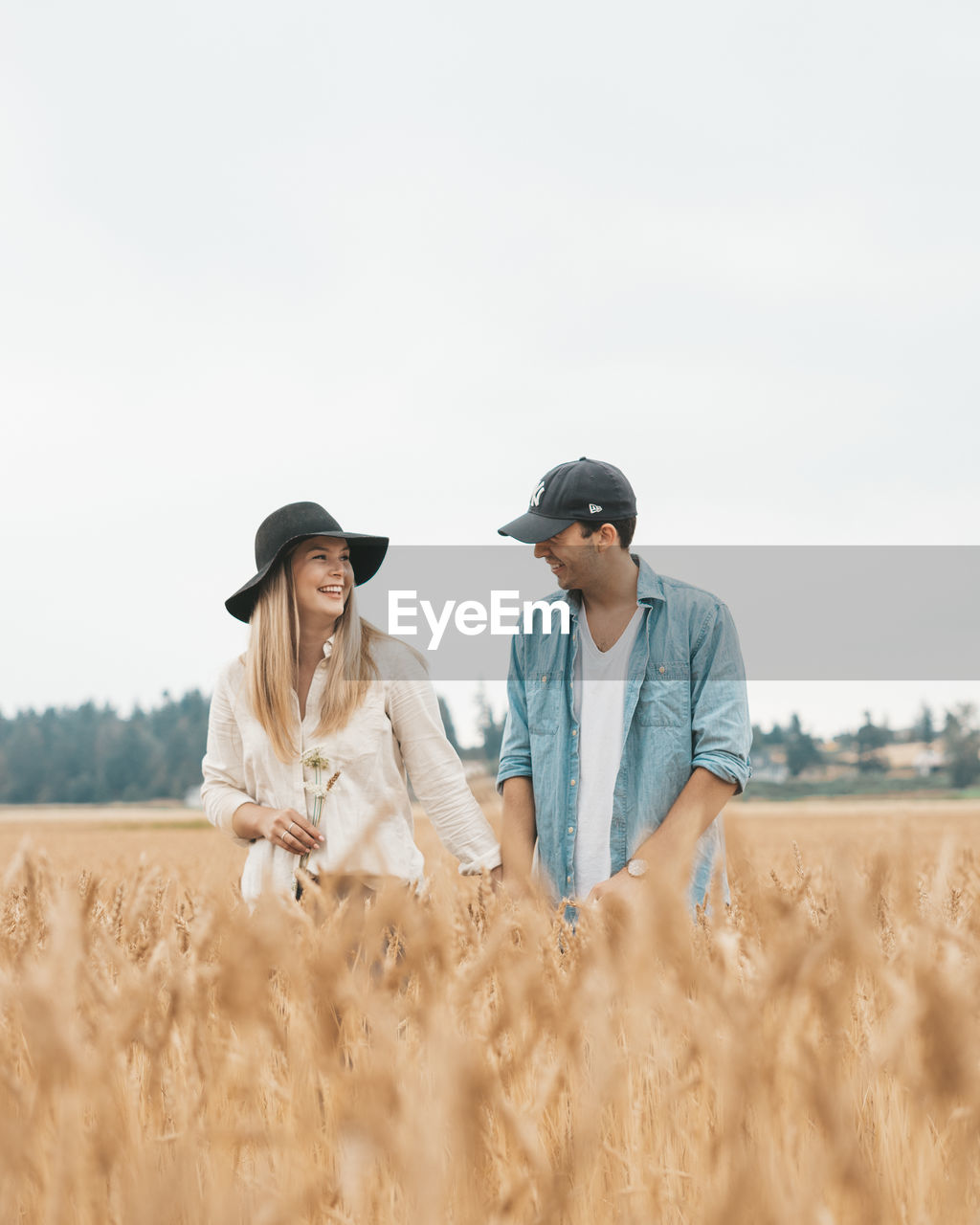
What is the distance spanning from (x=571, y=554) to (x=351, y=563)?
810 millimetres

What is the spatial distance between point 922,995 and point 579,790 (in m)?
2.51

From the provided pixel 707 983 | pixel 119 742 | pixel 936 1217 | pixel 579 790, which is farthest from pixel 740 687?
pixel 119 742

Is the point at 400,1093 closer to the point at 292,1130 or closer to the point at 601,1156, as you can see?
the point at 292,1130

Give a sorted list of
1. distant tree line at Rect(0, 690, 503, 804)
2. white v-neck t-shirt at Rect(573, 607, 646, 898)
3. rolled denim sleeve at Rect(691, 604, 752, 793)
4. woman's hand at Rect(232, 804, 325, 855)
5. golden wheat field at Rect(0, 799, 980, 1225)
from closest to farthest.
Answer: golden wheat field at Rect(0, 799, 980, 1225)
woman's hand at Rect(232, 804, 325, 855)
rolled denim sleeve at Rect(691, 604, 752, 793)
white v-neck t-shirt at Rect(573, 607, 646, 898)
distant tree line at Rect(0, 690, 503, 804)

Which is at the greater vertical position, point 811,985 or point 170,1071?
point 811,985

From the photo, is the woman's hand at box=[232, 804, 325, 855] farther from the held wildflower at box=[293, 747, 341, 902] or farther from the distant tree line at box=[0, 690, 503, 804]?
the distant tree line at box=[0, 690, 503, 804]

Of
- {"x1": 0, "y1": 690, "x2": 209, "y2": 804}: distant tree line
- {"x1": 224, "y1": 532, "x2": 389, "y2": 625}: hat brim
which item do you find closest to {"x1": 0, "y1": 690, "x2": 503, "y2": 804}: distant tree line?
{"x1": 0, "y1": 690, "x2": 209, "y2": 804}: distant tree line

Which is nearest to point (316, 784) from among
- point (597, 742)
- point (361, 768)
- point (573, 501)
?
point (361, 768)

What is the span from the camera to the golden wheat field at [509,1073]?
0.85m

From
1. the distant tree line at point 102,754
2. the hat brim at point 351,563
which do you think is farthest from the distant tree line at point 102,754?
the hat brim at point 351,563

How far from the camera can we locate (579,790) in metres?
3.31

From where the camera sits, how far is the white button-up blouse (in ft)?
10.00

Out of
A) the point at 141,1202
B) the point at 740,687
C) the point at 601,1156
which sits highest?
the point at 740,687

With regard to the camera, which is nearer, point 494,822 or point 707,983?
point 707,983
